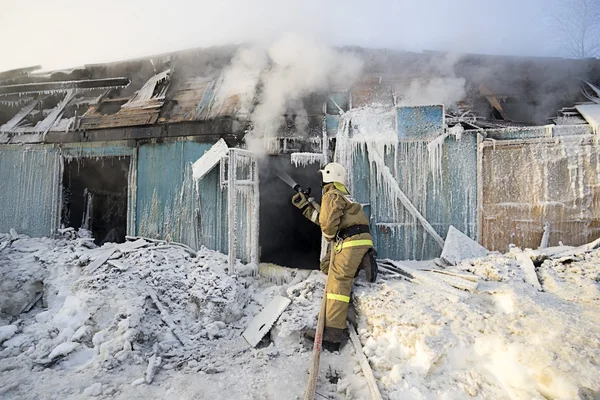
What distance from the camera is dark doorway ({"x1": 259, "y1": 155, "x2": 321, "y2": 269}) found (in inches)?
283

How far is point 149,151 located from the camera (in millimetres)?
7184

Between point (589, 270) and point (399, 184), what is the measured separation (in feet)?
9.78

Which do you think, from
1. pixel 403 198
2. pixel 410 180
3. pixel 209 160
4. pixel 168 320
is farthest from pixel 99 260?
pixel 410 180

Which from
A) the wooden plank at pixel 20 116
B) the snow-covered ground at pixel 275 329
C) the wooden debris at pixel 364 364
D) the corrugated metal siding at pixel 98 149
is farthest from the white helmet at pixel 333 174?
the wooden plank at pixel 20 116

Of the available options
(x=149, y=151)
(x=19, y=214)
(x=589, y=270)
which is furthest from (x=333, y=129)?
(x=19, y=214)

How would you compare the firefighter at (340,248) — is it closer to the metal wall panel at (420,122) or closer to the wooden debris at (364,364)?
the wooden debris at (364,364)

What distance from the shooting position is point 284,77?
6.87 m

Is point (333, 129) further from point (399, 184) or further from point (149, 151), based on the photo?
point (149, 151)

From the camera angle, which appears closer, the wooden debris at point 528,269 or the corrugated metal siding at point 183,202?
the wooden debris at point 528,269

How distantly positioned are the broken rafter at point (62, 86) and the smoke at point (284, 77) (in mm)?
2973

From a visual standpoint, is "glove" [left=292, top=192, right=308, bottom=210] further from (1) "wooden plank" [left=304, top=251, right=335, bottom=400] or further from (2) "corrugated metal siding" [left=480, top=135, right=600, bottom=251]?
(2) "corrugated metal siding" [left=480, top=135, right=600, bottom=251]

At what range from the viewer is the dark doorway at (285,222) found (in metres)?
7.18

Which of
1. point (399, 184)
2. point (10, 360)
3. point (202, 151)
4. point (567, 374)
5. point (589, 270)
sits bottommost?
point (10, 360)

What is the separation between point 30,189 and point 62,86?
8.91ft
